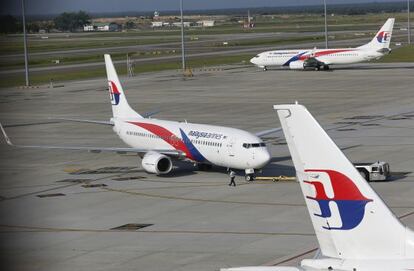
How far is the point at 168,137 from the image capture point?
55.7 m

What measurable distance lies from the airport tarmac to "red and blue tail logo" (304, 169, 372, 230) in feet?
19.3

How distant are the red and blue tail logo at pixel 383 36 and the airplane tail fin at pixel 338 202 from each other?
119260mm

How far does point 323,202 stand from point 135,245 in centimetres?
1922

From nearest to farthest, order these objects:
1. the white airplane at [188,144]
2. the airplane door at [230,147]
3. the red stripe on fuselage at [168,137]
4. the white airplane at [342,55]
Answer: the white airplane at [188,144] < the airplane door at [230,147] < the red stripe on fuselage at [168,137] < the white airplane at [342,55]

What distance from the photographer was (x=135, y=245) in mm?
36688

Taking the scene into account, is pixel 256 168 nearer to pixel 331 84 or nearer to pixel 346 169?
pixel 346 169

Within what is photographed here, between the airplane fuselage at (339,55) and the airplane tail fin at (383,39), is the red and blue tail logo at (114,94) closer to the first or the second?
the airplane fuselage at (339,55)

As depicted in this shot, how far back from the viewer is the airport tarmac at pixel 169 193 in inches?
1368

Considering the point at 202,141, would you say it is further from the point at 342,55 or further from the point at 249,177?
the point at 342,55

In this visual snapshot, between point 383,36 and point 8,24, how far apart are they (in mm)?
126990

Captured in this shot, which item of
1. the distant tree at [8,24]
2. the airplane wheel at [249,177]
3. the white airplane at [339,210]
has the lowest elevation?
the airplane wheel at [249,177]

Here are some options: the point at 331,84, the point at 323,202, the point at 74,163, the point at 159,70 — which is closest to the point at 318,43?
the point at 159,70

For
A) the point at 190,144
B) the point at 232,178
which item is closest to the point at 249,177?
the point at 232,178

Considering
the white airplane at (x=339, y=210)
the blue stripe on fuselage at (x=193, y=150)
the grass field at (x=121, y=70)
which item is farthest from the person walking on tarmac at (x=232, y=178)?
the grass field at (x=121, y=70)
